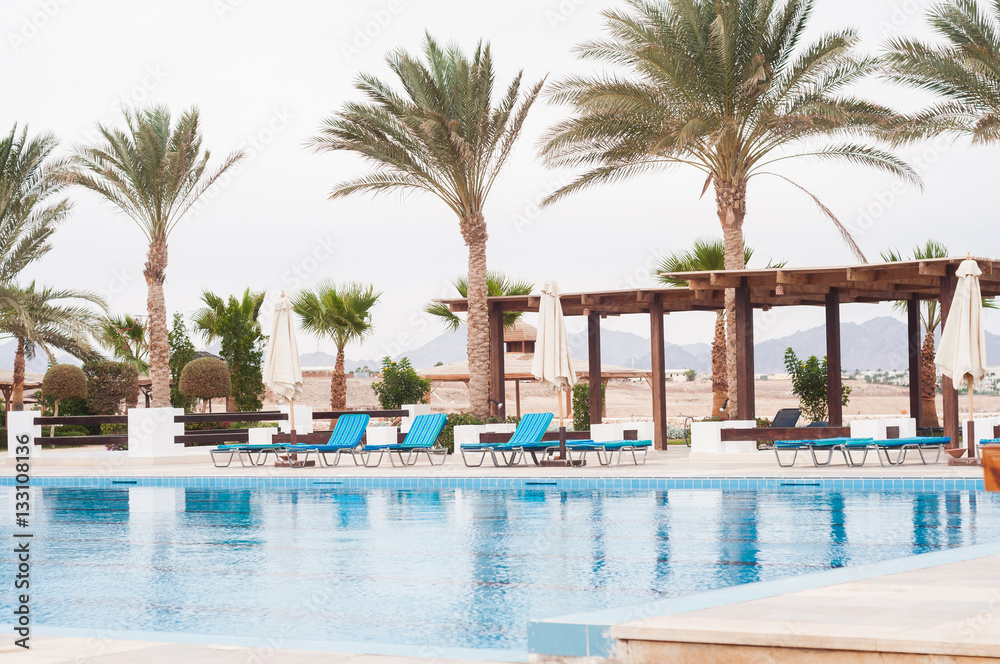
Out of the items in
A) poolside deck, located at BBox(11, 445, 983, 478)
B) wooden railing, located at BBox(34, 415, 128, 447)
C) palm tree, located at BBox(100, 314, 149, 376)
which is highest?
palm tree, located at BBox(100, 314, 149, 376)

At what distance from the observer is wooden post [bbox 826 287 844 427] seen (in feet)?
63.9

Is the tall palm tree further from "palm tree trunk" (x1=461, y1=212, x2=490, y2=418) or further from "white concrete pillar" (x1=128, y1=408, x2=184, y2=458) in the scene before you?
"palm tree trunk" (x1=461, y1=212, x2=490, y2=418)

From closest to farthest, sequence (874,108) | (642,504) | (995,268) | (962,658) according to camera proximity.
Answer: (962,658) → (642,504) → (995,268) → (874,108)

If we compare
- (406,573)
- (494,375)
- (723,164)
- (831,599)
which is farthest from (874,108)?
(831,599)

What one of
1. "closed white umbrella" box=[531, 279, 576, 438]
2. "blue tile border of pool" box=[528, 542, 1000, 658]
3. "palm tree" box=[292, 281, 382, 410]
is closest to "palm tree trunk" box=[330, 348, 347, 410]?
"palm tree" box=[292, 281, 382, 410]

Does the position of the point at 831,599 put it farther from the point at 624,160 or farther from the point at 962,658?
the point at 624,160

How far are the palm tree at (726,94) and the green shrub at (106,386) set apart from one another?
15.3 metres

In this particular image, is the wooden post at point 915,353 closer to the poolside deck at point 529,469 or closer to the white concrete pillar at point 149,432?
the poolside deck at point 529,469

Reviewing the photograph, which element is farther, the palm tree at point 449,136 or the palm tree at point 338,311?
the palm tree at point 338,311

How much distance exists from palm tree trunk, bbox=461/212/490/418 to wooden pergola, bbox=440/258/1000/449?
1.57ft

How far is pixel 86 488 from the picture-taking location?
1664 centimetres

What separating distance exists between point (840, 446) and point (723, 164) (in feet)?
21.5

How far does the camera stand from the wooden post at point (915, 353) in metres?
20.2

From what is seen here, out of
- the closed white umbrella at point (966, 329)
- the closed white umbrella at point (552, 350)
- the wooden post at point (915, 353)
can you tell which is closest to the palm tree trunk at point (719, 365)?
the wooden post at point (915, 353)
